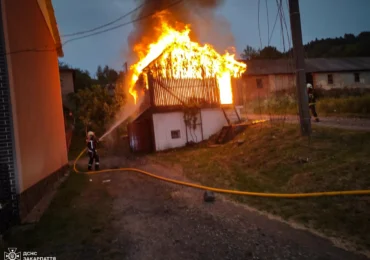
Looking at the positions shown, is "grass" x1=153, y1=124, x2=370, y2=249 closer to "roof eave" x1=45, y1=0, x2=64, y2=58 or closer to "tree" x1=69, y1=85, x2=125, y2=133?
"roof eave" x1=45, y1=0, x2=64, y2=58

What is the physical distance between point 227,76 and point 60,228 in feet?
46.1

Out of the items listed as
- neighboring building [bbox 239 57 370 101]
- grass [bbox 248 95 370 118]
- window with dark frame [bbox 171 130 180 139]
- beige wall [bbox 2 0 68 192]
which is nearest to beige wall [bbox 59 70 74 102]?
neighboring building [bbox 239 57 370 101]

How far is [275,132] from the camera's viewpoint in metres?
11.8

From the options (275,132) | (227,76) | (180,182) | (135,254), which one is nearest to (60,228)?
(135,254)

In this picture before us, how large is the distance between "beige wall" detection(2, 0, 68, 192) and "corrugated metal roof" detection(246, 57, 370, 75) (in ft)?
105

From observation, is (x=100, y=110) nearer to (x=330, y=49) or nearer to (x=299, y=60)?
(x=299, y=60)

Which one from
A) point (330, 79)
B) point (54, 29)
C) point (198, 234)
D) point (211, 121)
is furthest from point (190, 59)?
point (330, 79)

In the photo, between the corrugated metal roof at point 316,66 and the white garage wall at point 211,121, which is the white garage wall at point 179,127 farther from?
the corrugated metal roof at point 316,66

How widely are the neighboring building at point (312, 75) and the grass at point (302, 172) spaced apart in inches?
1066

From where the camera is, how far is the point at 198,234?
474cm

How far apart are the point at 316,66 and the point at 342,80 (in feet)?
13.0

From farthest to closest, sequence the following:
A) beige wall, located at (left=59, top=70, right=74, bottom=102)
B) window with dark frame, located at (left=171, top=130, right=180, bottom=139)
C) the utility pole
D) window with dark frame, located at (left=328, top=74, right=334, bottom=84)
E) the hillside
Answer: the hillside, window with dark frame, located at (left=328, top=74, right=334, bottom=84), beige wall, located at (left=59, top=70, right=74, bottom=102), window with dark frame, located at (left=171, top=130, right=180, bottom=139), the utility pole

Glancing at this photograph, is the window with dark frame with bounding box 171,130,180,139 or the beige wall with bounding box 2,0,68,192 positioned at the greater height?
the beige wall with bounding box 2,0,68,192

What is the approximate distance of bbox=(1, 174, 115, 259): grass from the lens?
4.58 metres
